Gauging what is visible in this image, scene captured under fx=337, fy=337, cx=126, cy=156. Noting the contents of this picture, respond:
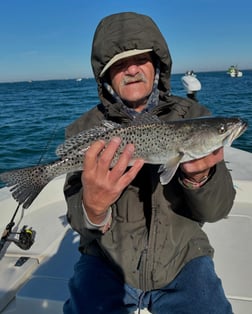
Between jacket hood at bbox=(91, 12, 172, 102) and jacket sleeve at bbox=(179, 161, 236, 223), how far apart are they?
107 cm

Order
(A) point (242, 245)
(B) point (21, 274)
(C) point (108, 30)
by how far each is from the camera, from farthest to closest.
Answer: (A) point (242, 245), (B) point (21, 274), (C) point (108, 30)

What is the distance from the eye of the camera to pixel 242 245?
3.98 meters

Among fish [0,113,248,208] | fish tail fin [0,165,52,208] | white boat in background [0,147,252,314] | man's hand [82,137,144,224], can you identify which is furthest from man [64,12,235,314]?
white boat in background [0,147,252,314]

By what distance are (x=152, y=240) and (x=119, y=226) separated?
1.00 ft

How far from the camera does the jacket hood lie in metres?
2.93

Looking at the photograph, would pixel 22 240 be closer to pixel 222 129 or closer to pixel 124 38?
pixel 124 38

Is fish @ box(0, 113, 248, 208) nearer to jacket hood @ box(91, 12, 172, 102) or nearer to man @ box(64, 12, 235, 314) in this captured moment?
man @ box(64, 12, 235, 314)

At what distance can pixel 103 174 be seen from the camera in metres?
2.22

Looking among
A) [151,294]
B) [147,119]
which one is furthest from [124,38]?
[151,294]

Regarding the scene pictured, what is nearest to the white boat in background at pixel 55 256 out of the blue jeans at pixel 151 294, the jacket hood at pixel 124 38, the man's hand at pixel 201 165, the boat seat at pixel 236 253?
the boat seat at pixel 236 253

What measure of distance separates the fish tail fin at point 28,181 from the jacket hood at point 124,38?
1.11 metres

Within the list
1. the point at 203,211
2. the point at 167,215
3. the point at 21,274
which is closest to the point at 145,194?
the point at 167,215

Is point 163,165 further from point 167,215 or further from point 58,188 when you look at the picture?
point 58,188

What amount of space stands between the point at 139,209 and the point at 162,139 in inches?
24.0
